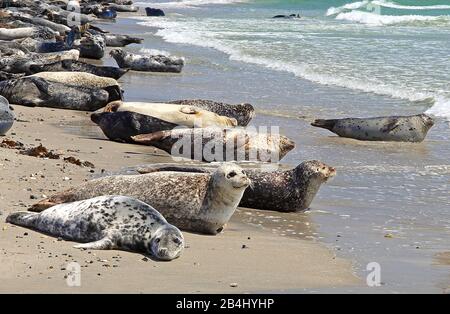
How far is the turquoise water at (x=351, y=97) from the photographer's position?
648cm

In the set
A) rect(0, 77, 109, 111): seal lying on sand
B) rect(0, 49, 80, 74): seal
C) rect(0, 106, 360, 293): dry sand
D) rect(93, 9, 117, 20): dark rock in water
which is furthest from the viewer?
rect(93, 9, 117, 20): dark rock in water

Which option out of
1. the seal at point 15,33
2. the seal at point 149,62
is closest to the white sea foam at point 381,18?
the seal at point 15,33

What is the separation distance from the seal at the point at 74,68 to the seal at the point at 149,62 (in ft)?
9.83

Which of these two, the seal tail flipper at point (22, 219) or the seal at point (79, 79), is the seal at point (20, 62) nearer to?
the seal at point (79, 79)

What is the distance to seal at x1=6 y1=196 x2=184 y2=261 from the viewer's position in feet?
18.1

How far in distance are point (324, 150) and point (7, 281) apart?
17.9 feet

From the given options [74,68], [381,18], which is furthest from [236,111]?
[381,18]

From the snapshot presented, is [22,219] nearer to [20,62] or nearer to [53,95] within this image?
[53,95]

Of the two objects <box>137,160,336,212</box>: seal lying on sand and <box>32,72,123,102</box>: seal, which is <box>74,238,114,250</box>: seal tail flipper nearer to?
<box>137,160,336,212</box>: seal lying on sand

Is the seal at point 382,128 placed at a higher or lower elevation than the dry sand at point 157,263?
lower

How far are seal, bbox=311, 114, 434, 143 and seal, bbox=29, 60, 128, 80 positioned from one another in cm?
386

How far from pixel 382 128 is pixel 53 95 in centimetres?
359

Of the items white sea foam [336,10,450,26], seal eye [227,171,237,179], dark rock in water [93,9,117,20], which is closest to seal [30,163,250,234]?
seal eye [227,171,237,179]

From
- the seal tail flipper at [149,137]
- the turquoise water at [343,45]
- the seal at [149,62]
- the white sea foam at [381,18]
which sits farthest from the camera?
the white sea foam at [381,18]
